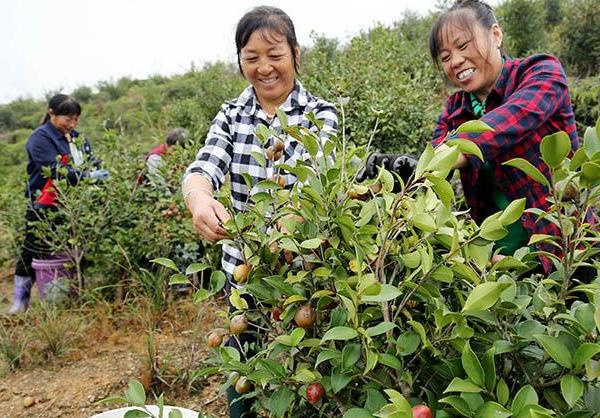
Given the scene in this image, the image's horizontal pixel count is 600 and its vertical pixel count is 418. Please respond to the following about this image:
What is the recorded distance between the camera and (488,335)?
791 millimetres

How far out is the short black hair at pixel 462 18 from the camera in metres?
1.42

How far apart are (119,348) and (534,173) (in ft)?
9.21

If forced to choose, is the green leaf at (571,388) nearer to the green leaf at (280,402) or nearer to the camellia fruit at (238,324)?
the green leaf at (280,402)

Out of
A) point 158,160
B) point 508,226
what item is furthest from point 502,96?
point 158,160

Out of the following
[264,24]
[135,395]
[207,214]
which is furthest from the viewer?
[264,24]

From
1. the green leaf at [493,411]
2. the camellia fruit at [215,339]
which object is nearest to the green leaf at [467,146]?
the green leaf at [493,411]

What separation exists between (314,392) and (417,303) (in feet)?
0.69

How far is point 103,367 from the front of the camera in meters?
2.86

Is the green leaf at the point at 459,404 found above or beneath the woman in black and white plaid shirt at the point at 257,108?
beneath

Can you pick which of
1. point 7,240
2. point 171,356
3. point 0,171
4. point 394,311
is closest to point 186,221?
point 171,356

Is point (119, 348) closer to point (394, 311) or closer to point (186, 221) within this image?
point (186, 221)

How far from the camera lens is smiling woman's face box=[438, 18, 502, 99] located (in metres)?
1.43

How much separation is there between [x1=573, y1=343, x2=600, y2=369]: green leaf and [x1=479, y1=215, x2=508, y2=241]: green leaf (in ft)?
0.54

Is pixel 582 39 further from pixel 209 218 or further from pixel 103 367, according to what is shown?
pixel 209 218
